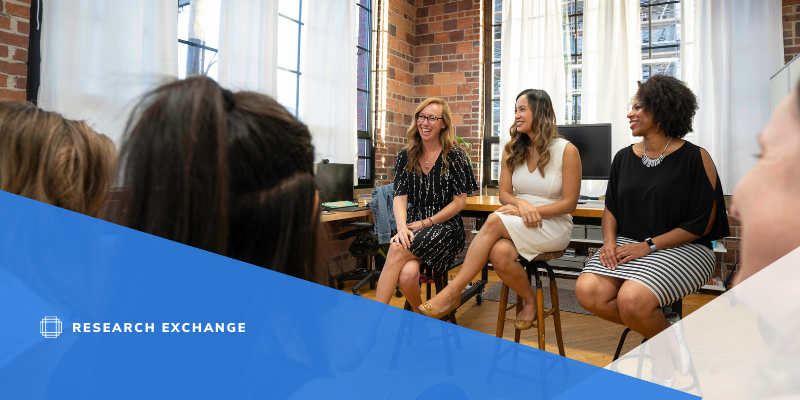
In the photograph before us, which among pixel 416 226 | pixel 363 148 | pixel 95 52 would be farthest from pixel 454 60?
pixel 95 52

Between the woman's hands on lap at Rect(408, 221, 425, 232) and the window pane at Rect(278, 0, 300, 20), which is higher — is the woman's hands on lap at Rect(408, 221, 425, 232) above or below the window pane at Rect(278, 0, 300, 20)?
below

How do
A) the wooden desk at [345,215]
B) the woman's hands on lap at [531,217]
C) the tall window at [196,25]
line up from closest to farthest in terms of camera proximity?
the woman's hands on lap at [531,217] → the tall window at [196,25] → the wooden desk at [345,215]

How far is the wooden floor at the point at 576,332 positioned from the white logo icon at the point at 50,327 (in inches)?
102

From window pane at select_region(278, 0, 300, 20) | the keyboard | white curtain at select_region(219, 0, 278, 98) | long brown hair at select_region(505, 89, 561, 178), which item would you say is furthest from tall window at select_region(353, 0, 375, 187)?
long brown hair at select_region(505, 89, 561, 178)

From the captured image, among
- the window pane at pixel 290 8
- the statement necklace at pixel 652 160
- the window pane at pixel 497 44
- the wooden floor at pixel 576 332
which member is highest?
the window pane at pixel 497 44

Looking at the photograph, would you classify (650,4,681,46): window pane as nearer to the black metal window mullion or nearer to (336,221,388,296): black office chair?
the black metal window mullion

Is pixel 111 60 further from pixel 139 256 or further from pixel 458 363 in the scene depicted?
pixel 139 256

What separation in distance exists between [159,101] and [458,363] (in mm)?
2371

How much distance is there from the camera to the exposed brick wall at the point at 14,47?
101 inches

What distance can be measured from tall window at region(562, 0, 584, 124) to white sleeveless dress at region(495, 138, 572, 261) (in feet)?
9.94

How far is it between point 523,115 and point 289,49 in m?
2.71

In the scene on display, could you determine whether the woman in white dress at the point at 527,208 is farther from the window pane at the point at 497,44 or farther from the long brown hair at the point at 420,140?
the window pane at the point at 497,44

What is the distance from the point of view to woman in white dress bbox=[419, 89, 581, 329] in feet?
7.49

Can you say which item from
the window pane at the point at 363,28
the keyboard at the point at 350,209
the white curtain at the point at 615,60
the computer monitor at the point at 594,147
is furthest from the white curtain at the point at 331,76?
the white curtain at the point at 615,60
